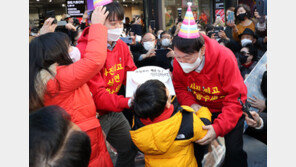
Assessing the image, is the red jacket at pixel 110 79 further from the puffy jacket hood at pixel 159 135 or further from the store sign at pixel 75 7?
the store sign at pixel 75 7

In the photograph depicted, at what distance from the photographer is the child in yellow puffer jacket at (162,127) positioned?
73.3 inches

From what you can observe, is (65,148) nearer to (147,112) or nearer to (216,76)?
(147,112)

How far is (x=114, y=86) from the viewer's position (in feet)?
8.15

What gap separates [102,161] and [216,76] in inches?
46.4

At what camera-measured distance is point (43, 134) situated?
100cm

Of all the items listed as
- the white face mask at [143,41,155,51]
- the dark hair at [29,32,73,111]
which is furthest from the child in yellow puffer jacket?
the white face mask at [143,41,155,51]

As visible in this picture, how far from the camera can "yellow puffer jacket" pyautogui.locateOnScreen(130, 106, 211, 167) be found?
188cm

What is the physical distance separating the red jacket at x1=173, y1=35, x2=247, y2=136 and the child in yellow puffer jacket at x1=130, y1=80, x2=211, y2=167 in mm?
246

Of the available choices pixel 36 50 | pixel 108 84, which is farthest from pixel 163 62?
pixel 36 50

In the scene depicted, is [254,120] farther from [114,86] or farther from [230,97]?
[114,86]

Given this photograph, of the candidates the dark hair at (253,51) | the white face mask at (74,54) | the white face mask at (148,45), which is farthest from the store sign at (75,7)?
the white face mask at (74,54)

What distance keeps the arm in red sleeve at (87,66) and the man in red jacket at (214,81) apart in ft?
2.24

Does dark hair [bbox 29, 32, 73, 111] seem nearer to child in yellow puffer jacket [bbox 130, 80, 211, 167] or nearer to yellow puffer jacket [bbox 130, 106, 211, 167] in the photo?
child in yellow puffer jacket [bbox 130, 80, 211, 167]

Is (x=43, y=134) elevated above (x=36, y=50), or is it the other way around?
(x=36, y=50)
